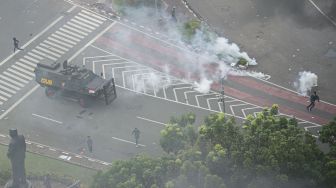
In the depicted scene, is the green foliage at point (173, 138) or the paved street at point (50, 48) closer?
the green foliage at point (173, 138)

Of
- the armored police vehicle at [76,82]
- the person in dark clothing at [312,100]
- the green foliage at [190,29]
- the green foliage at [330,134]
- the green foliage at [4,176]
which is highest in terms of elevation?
the green foliage at [330,134]

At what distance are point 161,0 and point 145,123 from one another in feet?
54.1

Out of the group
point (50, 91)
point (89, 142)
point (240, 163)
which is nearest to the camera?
point (240, 163)

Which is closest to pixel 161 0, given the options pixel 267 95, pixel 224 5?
pixel 224 5

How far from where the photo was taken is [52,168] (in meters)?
50.8

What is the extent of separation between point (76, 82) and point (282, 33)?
18.0m

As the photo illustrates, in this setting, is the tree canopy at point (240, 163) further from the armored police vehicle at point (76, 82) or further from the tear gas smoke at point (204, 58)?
the tear gas smoke at point (204, 58)

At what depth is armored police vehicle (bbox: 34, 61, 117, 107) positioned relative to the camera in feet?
183

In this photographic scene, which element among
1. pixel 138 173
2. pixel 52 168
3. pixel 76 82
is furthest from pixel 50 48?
pixel 138 173

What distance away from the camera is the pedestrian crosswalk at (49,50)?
196ft

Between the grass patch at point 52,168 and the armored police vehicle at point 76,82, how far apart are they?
20.4ft

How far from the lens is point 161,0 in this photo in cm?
6794

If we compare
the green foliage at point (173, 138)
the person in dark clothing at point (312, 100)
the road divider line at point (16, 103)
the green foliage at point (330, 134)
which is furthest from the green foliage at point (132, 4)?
the green foliage at point (330, 134)

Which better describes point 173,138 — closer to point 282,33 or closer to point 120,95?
point 120,95
